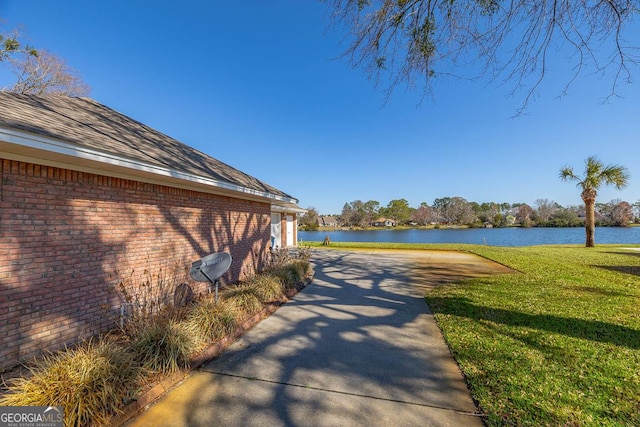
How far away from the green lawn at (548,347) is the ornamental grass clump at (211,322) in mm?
3585

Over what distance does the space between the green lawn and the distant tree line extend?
5643 centimetres

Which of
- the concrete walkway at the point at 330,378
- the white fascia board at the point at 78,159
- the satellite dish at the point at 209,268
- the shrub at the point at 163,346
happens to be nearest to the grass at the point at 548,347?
the concrete walkway at the point at 330,378

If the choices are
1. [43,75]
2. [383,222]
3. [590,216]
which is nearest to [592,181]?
[590,216]

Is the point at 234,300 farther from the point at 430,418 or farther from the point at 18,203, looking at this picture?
the point at 430,418

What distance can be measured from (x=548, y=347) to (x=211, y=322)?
5210 millimetres

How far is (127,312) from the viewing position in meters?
4.65

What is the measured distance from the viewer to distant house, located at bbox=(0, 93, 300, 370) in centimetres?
329

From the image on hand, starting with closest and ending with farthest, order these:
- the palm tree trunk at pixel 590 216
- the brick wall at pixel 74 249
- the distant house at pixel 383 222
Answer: the brick wall at pixel 74 249 < the palm tree trunk at pixel 590 216 < the distant house at pixel 383 222

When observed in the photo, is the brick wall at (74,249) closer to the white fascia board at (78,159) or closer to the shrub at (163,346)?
the white fascia board at (78,159)

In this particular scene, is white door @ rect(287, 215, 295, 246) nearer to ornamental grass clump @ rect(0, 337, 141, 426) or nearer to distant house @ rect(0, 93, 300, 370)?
distant house @ rect(0, 93, 300, 370)

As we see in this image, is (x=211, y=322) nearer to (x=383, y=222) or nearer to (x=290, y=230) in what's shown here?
(x=290, y=230)

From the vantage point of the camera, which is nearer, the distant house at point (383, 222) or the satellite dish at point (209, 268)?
the satellite dish at point (209, 268)

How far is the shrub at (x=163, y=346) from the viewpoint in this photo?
3.28m

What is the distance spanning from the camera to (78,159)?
3.63 metres
